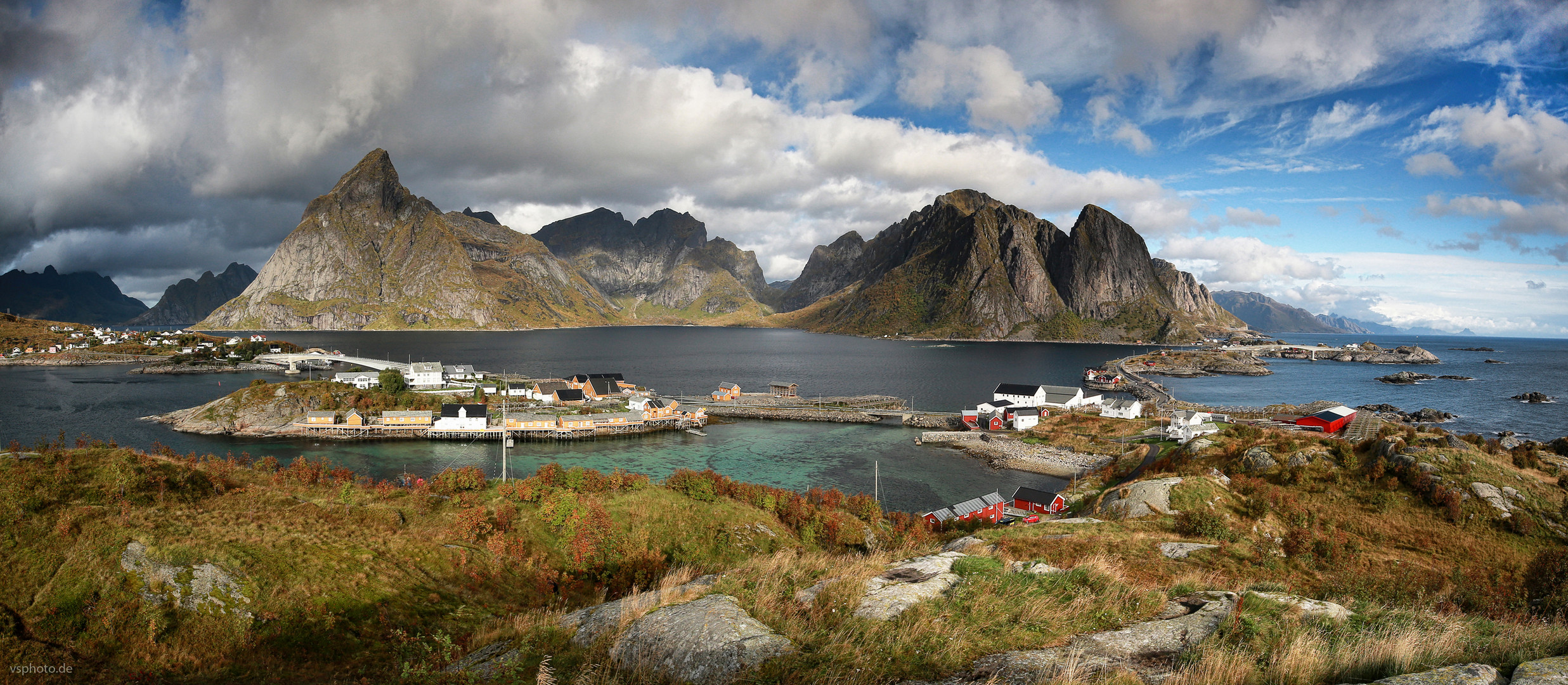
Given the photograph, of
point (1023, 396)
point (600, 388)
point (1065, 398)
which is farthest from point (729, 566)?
point (600, 388)

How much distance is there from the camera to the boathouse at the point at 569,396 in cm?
7988

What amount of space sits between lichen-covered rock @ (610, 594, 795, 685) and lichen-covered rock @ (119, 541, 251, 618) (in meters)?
8.81

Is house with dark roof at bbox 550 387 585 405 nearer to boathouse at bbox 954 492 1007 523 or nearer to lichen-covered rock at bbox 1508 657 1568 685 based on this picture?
boathouse at bbox 954 492 1007 523

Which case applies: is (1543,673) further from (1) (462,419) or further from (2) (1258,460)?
(1) (462,419)

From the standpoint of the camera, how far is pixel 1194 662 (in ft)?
19.8

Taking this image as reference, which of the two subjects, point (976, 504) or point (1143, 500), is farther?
point (976, 504)

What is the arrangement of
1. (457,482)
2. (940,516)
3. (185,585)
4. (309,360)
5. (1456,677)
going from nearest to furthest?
(1456,677) → (185,585) → (457,482) → (940,516) → (309,360)

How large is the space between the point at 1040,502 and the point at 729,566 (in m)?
29.1

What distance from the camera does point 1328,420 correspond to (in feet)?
180

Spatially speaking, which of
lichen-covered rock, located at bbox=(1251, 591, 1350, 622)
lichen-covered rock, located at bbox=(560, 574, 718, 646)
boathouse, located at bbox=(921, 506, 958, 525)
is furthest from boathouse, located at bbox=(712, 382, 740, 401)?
lichen-covered rock, located at bbox=(1251, 591, 1350, 622)

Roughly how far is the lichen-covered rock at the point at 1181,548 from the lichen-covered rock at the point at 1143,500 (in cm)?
471

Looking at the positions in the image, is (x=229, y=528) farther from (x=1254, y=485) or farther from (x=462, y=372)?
(x=462, y=372)

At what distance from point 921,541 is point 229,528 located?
17.9 meters

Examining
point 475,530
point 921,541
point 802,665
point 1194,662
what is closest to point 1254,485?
point 921,541
